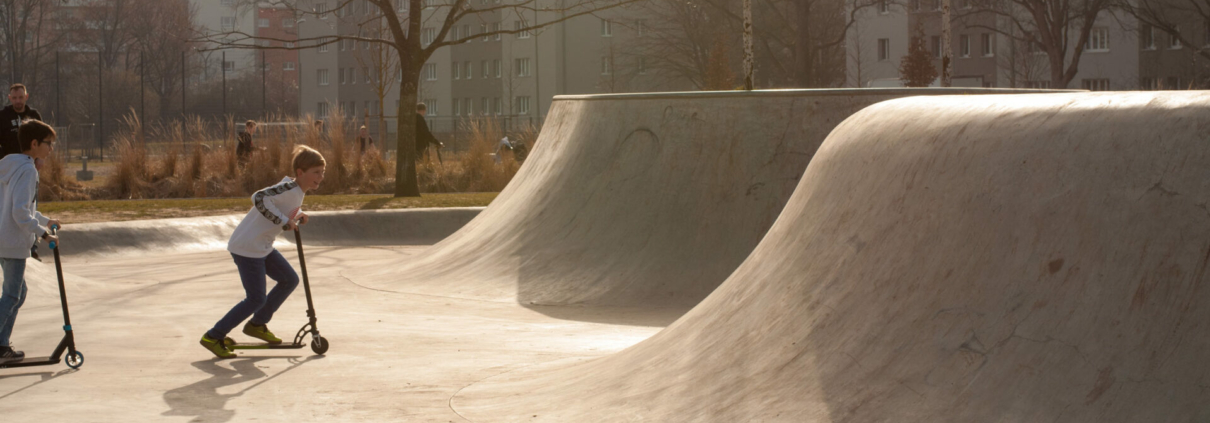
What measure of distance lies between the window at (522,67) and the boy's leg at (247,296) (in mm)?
55968

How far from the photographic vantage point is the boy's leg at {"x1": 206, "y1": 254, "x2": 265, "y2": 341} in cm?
636

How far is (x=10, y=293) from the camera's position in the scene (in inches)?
232

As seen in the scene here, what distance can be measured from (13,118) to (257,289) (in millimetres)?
6338

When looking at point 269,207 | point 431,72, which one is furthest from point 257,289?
point 431,72

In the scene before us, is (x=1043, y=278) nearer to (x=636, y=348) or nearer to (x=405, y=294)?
(x=636, y=348)

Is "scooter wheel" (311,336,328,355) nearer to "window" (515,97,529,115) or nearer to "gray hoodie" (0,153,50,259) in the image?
"gray hoodie" (0,153,50,259)

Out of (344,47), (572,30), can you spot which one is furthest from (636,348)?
(344,47)

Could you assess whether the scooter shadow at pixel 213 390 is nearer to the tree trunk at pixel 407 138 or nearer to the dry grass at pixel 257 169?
the tree trunk at pixel 407 138

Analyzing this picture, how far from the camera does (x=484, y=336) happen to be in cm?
734

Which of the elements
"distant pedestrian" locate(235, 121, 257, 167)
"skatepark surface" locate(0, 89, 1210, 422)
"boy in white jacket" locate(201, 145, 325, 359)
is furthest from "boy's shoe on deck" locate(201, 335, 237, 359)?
"distant pedestrian" locate(235, 121, 257, 167)

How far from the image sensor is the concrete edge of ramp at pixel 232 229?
12.5m

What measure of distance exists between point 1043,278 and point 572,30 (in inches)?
2239

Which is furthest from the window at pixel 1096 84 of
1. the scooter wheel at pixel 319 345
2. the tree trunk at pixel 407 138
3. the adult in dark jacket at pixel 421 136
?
the scooter wheel at pixel 319 345

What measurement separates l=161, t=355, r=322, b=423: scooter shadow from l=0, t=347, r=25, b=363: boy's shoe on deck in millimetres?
885
